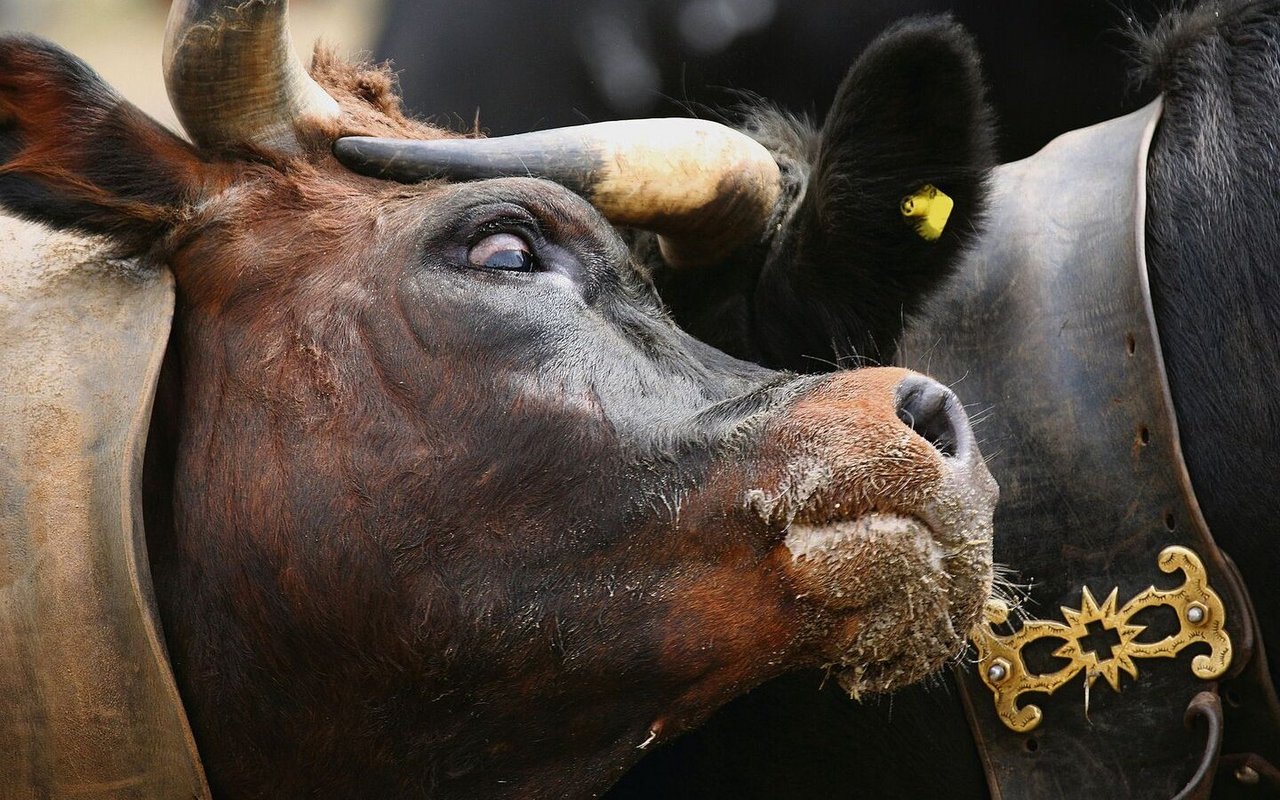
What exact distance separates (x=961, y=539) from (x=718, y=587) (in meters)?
0.38

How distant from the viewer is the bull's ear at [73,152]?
230 cm

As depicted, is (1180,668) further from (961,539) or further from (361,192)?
(361,192)

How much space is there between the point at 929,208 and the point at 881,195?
0.10 metres

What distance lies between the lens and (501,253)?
237 centimetres

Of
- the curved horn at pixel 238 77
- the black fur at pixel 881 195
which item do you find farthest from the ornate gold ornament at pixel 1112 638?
the curved horn at pixel 238 77

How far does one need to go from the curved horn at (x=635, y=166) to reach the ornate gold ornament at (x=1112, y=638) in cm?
94

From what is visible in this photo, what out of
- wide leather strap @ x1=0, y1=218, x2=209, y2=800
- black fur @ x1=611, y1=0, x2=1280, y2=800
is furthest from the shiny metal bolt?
wide leather strap @ x1=0, y1=218, x2=209, y2=800

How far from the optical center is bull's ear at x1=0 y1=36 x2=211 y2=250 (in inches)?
90.4

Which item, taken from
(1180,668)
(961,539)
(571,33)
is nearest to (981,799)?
(1180,668)

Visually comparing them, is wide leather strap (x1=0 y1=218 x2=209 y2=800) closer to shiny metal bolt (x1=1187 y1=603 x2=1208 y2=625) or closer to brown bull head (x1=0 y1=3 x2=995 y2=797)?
brown bull head (x1=0 y1=3 x2=995 y2=797)

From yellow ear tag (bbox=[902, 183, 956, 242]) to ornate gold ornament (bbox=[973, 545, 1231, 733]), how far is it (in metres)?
0.76

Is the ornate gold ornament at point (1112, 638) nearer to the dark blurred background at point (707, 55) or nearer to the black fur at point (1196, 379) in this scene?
the black fur at point (1196, 379)

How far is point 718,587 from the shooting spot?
7.04 feet

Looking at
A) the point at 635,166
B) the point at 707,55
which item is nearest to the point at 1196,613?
the point at 635,166
